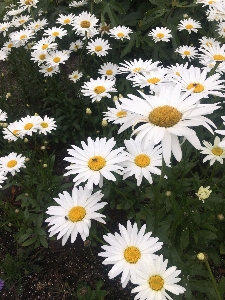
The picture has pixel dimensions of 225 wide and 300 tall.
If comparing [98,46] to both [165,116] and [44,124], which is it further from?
[165,116]

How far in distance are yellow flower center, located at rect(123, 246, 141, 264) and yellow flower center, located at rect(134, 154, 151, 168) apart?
0.51 meters

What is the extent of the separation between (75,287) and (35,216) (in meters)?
0.67

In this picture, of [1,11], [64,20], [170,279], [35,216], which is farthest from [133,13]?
[170,279]

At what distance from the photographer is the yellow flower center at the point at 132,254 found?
171cm

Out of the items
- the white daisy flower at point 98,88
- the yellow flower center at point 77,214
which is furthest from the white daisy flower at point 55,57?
the yellow flower center at point 77,214

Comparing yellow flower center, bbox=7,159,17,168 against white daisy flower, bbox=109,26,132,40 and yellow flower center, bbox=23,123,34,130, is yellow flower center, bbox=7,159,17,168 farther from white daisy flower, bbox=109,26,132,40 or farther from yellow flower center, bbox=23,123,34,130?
white daisy flower, bbox=109,26,132,40

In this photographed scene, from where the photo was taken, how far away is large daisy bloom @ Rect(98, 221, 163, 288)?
1.67 metres

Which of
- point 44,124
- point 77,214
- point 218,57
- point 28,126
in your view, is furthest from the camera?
point 44,124

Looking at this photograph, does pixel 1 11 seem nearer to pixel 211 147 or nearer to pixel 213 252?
pixel 211 147

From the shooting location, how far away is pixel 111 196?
2.74 m

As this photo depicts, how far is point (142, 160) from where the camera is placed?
2021 mm

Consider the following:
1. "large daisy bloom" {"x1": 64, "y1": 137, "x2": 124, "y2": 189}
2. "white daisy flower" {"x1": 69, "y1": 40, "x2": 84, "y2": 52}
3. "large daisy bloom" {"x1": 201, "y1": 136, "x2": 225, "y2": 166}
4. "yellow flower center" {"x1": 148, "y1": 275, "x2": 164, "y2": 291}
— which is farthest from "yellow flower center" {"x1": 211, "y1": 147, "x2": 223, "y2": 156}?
"white daisy flower" {"x1": 69, "y1": 40, "x2": 84, "y2": 52}

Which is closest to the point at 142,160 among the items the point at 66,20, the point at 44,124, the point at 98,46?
the point at 44,124

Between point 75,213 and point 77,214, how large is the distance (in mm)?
15
